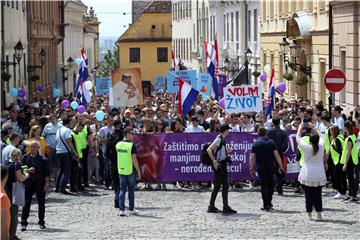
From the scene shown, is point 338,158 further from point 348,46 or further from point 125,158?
point 348,46

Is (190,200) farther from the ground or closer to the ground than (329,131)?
closer to the ground

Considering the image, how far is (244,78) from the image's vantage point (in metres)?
42.8

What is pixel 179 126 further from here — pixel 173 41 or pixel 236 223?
pixel 173 41

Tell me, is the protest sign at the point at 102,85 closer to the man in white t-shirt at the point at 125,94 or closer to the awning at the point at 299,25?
the man in white t-shirt at the point at 125,94

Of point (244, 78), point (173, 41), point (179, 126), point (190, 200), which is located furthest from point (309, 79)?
point (173, 41)

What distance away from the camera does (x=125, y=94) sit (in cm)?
2731

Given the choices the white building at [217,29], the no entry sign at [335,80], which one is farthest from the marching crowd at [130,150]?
the white building at [217,29]

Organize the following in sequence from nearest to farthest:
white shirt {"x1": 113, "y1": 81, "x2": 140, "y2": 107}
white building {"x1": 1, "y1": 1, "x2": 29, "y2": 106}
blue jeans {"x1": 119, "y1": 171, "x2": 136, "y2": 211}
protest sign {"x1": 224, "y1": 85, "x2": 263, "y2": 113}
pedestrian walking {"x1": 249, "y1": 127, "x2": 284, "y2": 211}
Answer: blue jeans {"x1": 119, "y1": 171, "x2": 136, "y2": 211} < pedestrian walking {"x1": 249, "y1": 127, "x2": 284, "y2": 211} < protest sign {"x1": 224, "y1": 85, "x2": 263, "y2": 113} < white shirt {"x1": 113, "y1": 81, "x2": 140, "y2": 107} < white building {"x1": 1, "y1": 1, "x2": 29, "y2": 106}

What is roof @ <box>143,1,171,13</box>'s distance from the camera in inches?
3778

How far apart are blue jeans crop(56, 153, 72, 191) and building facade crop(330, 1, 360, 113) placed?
1125cm

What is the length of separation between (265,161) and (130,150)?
2.23 metres

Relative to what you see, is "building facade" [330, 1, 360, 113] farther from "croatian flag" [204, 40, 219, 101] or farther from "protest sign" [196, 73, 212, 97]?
"protest sign" [196, 73, 212, 97]

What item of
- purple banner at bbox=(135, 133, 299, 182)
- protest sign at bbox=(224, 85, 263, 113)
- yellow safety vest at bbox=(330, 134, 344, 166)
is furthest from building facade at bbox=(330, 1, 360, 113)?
yellow safety vest at bbox=(330, 134, 344, 166)

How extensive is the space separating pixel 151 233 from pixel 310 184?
9.04 feet
